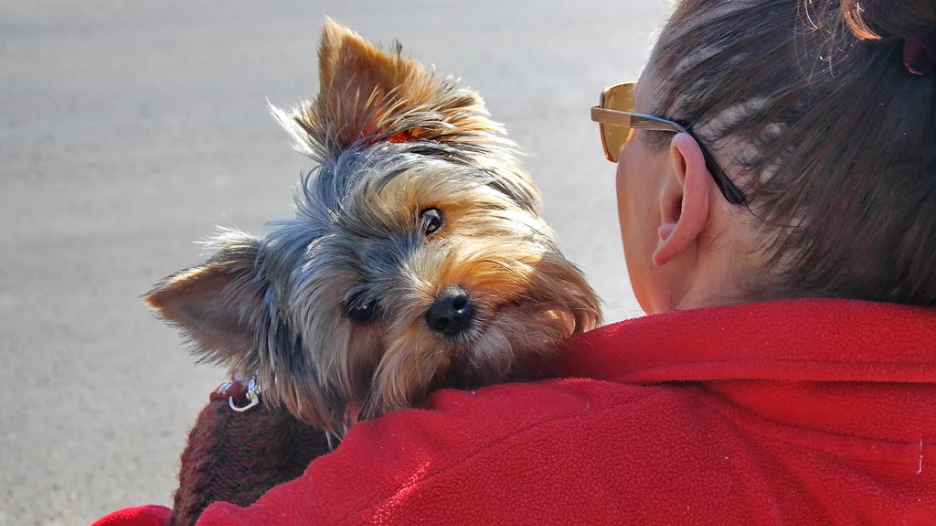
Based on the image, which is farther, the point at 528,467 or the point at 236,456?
the point at 236,456

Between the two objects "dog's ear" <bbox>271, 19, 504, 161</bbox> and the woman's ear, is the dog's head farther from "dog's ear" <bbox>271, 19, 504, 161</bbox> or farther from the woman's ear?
the woman's ear

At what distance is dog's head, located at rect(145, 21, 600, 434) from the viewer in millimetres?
1880

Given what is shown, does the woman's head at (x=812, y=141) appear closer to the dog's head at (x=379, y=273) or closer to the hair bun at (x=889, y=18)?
the hair bun at (x=889, y=18)

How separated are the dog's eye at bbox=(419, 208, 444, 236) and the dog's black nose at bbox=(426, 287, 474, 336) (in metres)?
0.27

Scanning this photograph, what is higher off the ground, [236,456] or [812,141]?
[812,141]

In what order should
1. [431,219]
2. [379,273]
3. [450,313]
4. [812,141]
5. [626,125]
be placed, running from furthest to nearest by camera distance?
[431,219] < [379,273] < [450,313] < [626,125] < [812,141]

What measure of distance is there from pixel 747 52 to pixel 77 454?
309 cm

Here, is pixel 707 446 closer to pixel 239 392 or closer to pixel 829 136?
pixel 829 136

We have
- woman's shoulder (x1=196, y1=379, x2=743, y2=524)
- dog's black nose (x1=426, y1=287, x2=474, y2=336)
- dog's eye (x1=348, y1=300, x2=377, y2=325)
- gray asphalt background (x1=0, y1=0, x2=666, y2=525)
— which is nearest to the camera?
woman's shoulder (x1=196, y1=379, x2=743, y2=524)

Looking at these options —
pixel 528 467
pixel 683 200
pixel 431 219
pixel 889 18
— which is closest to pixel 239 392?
pixel 431 219

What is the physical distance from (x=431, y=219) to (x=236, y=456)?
68cm

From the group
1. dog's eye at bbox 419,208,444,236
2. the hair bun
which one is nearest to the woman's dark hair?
the hair bun

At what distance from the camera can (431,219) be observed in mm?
2096

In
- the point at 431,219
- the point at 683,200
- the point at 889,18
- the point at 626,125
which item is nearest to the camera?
the point at 889,18
